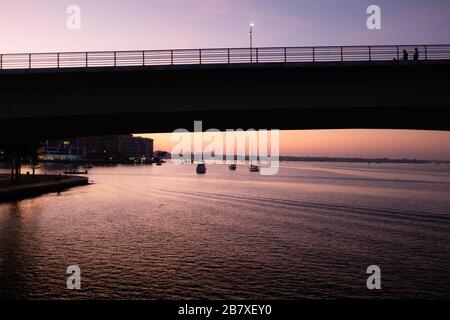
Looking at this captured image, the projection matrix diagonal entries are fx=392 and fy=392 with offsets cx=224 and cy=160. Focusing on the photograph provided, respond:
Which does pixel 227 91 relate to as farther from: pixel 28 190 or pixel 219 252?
pixel 28 190

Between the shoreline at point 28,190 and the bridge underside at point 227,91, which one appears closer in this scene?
the bridge underside at point 227,91

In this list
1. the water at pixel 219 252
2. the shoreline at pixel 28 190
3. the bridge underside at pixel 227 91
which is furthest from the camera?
the shoreline at pixel 28 190

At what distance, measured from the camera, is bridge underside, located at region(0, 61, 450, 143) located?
26.8 meters

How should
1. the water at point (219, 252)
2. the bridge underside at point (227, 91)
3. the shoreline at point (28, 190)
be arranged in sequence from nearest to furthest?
the water at point (219, 252), the bridge underside at point (227, 91), the shoreline at point (28, 190)

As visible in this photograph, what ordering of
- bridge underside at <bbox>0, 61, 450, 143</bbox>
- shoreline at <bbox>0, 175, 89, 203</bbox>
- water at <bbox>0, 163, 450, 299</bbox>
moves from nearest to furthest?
water at <bbox>0, 163, 450, 299</bbox>
bridge underside at <bbox>0, 61, 450, 143</bbox>
shoreline at <bbox>0, 175, 89, 203</bbox>

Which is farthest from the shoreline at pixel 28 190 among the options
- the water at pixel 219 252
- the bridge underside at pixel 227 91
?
the bridge underside at pixel 227 91

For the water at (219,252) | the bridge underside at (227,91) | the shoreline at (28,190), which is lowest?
the water at (219,252)

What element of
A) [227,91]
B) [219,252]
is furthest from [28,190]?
[227,91]

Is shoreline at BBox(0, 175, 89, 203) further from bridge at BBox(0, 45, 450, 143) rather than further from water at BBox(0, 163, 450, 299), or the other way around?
bridge at BBox(0, 45, 450, 143)

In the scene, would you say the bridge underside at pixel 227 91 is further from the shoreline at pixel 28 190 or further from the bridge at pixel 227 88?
the shoreline at pixel 28 190

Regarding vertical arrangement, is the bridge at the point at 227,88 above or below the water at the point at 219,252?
above

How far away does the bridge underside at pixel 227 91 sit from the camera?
87.8ft

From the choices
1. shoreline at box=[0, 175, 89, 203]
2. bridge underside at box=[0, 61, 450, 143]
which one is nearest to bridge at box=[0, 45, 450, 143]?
bridge underside at box=[0, 61, 450, 143]

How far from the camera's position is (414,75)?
26.8 meters
